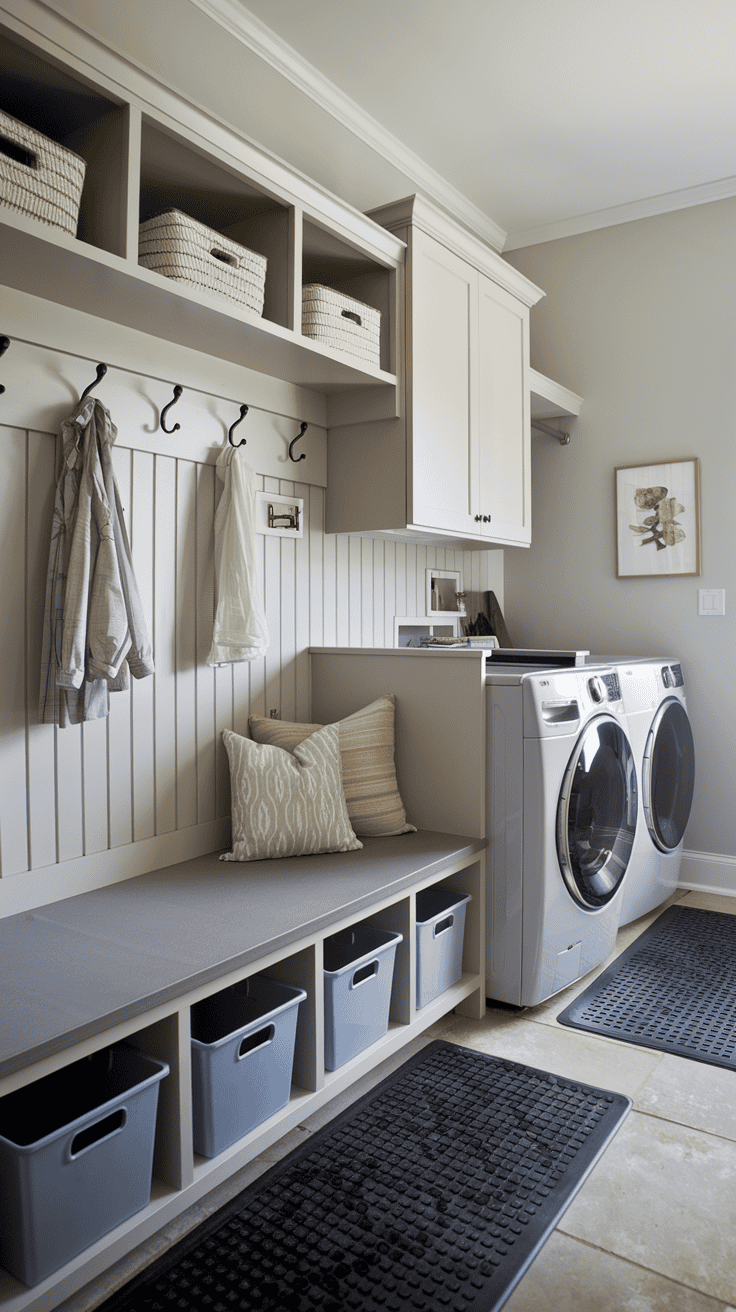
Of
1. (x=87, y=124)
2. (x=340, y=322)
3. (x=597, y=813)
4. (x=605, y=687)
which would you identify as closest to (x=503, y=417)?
(x=340, y=322)

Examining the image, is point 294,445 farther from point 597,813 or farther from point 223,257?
point 597,813

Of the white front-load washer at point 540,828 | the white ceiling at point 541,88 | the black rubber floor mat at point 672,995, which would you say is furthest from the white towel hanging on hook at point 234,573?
the black rubber floor mat at point 672,995

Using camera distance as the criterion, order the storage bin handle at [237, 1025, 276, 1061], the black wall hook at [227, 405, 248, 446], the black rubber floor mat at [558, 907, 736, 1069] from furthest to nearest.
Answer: the black wall hook at [227, 405, 248, 446] < the black rubber floor mat at [558, 907, 736, 1069] < the storage bin handle at [237, 1025, 276, 1061]

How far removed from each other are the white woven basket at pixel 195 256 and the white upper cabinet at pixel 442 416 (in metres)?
0.71

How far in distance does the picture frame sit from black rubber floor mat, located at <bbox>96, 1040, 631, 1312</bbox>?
208 centimetres

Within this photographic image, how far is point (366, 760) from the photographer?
7.61ft

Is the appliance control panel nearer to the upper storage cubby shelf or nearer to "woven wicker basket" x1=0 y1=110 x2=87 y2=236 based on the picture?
the upper storage cubby shelf

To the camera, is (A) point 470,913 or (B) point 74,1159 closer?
(B) point 74,1159

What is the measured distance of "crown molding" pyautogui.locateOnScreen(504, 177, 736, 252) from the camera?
323cm

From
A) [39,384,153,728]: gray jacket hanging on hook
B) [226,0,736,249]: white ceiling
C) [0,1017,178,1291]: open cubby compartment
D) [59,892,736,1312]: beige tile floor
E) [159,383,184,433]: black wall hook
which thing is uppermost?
[226,0,736,249]: white ceiling

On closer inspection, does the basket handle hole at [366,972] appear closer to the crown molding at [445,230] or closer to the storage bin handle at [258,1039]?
the storage bin handle at [258,1039]

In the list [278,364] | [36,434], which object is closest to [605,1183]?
[36,434]

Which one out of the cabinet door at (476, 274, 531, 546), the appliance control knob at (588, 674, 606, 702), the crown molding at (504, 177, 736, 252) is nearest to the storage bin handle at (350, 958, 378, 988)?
the appliance control knob at (588, 674, 606, 702)

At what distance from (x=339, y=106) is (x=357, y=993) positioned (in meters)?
2.55
